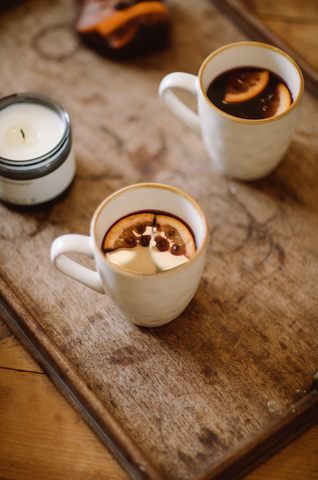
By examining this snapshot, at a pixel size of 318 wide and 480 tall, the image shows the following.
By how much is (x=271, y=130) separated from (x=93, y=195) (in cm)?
27

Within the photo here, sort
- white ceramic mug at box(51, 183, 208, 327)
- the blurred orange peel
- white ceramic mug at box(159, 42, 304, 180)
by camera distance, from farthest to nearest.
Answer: the blurred orange peel
white ceramic mug at box(159, 42, 304, 180)
white ceramic mug at box(51, 183, 208, 327)

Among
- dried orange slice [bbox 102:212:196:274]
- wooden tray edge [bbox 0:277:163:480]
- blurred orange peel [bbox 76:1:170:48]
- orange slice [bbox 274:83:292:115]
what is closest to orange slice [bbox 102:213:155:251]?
dried orange slice [bbox 102:212:196:274]

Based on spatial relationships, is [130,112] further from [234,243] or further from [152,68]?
[234,243]

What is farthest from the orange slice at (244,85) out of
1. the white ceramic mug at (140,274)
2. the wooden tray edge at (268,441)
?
the wooden tray edge at (268,441)

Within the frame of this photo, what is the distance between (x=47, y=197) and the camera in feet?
2.05

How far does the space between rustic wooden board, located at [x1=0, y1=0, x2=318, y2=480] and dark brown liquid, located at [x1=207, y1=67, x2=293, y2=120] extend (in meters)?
0.10

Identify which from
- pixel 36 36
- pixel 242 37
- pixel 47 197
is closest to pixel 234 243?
pixel 47 197

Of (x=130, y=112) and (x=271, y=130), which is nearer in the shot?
(x=271, y=130)

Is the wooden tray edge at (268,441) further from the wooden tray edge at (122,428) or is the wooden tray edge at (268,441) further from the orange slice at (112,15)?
the orange slice at (112,15)

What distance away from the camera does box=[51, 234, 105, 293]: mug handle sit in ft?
1.55

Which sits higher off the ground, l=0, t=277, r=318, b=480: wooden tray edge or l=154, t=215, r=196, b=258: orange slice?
l=154, t=215, r=196, b=258: orange slice

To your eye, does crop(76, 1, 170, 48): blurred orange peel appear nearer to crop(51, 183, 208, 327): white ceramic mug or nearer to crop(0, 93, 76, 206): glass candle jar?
crop(0, 93, 76, 206): glass candle jar

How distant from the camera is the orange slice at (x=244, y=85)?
0.63m

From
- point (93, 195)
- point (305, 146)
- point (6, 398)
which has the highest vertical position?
point (305, 146)
